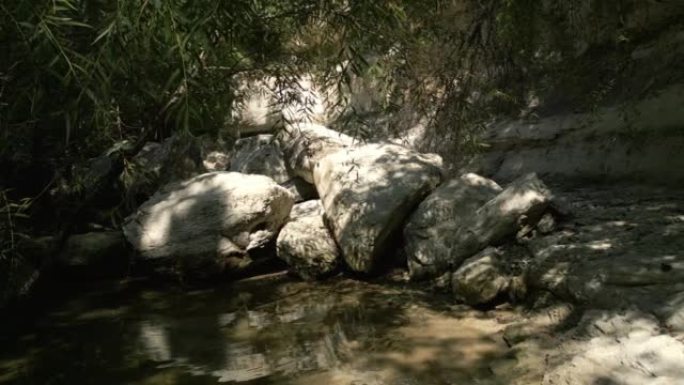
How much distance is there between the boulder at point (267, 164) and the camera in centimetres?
770

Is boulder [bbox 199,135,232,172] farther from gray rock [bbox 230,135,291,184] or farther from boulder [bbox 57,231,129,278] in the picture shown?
boulder [bbox 57,231,129,278]

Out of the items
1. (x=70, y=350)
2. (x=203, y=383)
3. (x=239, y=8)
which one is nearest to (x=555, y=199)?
(x=203, y=383)

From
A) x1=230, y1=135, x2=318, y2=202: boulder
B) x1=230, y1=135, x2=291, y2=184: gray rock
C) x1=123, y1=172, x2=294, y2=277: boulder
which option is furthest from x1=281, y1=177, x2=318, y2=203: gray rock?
x1=123, y1=172, x2=294, y2=277: boulder

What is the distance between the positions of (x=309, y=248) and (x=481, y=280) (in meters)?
2.08

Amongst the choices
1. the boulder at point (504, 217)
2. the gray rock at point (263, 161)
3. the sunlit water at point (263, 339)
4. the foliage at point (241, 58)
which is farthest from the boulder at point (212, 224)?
the boulder at point (504, 217)

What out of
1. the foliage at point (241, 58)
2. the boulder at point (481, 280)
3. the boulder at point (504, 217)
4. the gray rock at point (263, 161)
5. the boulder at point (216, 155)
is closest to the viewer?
the foliage at point (241, 58)

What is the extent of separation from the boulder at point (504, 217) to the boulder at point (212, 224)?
2.24 metres

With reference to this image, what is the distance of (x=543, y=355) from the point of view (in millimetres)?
3568

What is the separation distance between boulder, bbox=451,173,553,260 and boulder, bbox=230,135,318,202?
283cm

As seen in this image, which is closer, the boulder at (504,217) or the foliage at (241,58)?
the foliage at (241,58)

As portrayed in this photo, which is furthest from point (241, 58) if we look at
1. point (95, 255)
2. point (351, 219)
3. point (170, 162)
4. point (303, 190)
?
point (170, 162)

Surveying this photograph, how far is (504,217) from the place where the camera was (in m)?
5.11

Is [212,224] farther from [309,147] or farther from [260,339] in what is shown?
[260,339]

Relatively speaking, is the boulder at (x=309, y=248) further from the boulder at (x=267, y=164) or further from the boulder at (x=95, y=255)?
the boulder at (x=95, y=255)
